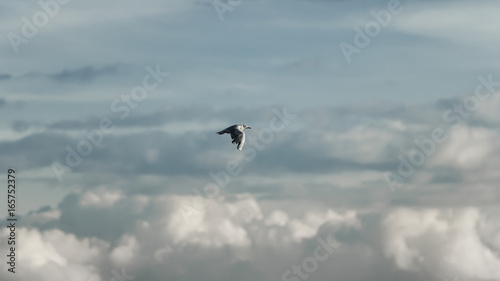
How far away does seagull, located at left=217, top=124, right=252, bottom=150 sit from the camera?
487ft

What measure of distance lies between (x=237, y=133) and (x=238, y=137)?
66.0 inches

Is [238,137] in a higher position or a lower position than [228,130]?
lower

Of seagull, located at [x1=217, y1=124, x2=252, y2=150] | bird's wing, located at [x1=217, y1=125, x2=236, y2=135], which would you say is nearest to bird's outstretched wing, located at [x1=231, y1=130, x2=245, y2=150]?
seagull, located at [x1=217, y1=124, x2=252, y2=150]

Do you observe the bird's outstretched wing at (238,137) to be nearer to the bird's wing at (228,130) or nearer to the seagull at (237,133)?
the seagull at (237,133)

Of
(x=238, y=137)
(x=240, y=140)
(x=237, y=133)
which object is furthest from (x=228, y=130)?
(x=240, y=140)

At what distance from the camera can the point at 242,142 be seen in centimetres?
14875

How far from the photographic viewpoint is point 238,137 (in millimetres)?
150125

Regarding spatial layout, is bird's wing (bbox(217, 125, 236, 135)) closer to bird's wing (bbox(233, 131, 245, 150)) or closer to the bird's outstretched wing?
the bird's outstretched wing

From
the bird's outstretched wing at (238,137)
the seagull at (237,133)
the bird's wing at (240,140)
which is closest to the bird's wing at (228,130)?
the seagull at (237,133)

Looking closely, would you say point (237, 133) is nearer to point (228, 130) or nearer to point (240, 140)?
point (240, 140)

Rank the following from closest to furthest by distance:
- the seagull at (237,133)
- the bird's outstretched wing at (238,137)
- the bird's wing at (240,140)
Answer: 1. the bird's wing at (240,140)
2. the bird's outstretched wing at (238,137)
3. the seagull at (237,133)

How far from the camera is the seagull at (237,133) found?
148500 millimetres

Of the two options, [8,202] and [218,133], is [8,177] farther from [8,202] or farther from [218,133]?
[218,133]

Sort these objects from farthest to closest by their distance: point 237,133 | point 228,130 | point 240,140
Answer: point 228,130
point 237,133
point 240,140
